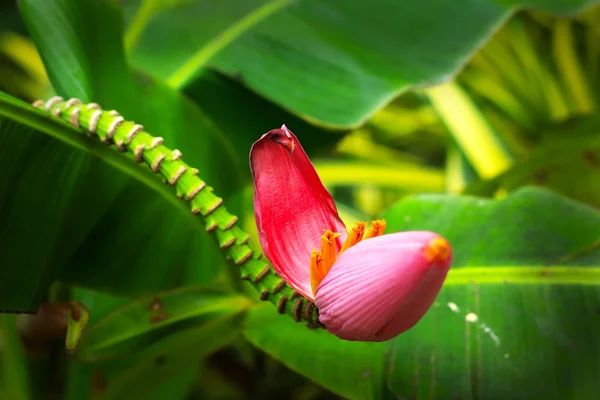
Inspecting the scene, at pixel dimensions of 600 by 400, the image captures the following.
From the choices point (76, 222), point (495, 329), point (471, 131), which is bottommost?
point (495, 329)

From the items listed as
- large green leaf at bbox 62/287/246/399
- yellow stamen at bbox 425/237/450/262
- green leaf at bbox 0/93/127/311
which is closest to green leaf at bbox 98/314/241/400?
large green leaf at bbox 62/287/246/399

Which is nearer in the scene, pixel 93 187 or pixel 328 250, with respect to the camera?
pixel 328 250

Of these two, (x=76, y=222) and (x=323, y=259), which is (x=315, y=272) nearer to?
(x=323, y=259)

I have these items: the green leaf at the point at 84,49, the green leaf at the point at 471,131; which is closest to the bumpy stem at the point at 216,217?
the green leaf at the point at 84,49

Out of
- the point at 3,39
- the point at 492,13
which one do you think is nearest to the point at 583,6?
the point at 492,13

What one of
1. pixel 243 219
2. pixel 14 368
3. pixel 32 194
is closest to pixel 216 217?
pixel 32 194

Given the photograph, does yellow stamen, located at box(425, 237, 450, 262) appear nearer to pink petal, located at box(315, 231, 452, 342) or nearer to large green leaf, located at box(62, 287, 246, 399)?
pink petal, located at box(315, 231, 452, 342)
